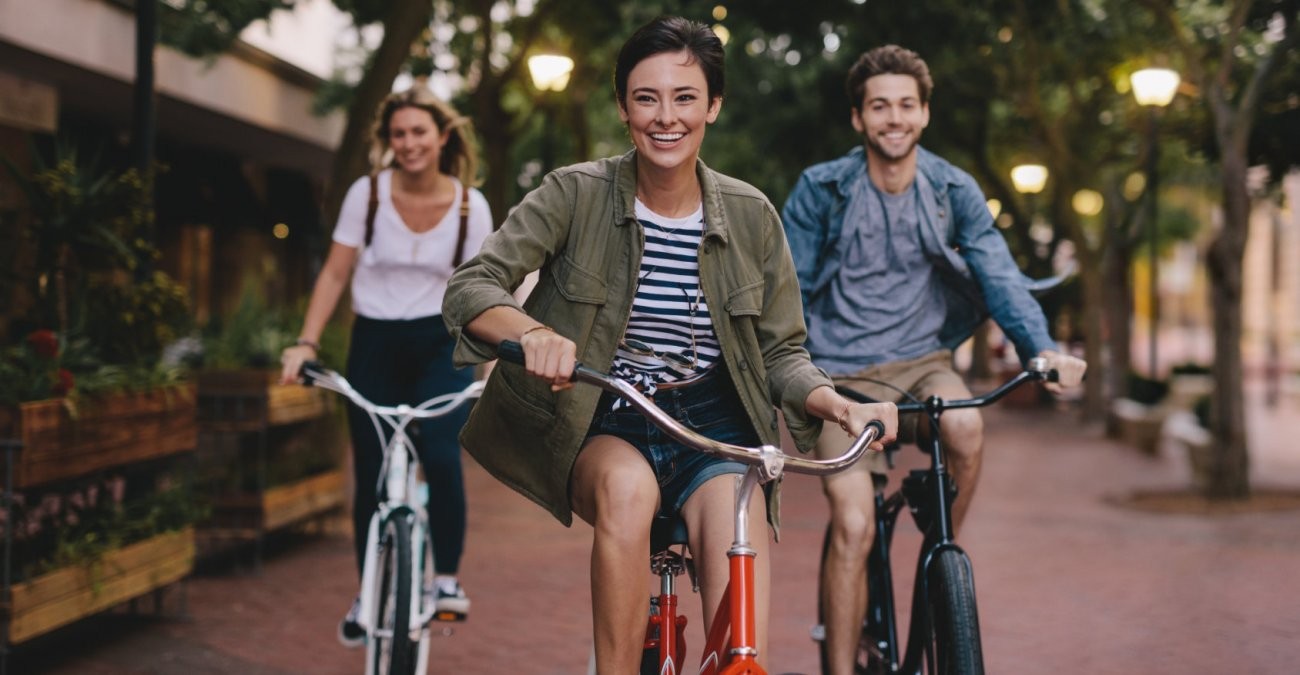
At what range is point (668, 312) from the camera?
11.2 feet

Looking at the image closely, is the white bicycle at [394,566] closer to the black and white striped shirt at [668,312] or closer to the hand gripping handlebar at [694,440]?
the black and white striped shirt at [668,312]

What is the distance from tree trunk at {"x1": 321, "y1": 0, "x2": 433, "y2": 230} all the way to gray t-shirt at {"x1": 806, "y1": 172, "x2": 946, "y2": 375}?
5837mm

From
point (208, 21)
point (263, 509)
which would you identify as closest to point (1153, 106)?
point (208, 21)

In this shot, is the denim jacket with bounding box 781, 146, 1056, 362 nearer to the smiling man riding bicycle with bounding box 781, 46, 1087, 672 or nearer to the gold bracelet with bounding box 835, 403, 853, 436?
the smiling man riding bicycle with bounding box 781, 46, 1087, 672

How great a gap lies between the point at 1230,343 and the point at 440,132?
8983mm

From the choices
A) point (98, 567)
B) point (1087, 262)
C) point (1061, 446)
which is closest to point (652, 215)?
point (98, 567)

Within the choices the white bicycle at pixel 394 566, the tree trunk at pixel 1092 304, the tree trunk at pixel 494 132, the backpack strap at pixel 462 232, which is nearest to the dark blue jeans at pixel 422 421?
the backpack strap at pixel 462 232

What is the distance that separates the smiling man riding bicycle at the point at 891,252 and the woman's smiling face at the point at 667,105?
4.97 ft

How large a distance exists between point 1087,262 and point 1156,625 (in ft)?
47.8

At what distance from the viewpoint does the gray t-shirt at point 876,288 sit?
4812 mm

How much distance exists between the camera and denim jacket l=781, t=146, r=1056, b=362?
15.6 ft

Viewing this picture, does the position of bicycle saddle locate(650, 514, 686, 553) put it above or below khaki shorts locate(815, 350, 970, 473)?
below

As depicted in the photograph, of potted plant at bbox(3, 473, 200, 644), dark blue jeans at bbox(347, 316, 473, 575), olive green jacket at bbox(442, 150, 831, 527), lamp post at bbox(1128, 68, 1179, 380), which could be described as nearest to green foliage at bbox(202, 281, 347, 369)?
potted plant at bbox(3, 473, 200, 644)

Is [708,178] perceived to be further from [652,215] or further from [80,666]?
[80,666]
